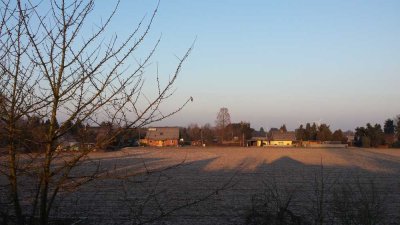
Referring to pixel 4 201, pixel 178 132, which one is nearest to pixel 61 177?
pixel 4 201

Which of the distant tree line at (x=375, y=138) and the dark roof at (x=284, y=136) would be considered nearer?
the distant tree line at (x=375, y=138)

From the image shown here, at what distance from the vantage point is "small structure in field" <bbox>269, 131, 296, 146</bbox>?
138 m

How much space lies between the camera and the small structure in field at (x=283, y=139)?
13798 cm

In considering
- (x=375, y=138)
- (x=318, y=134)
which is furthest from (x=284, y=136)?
(x=375, y=138)

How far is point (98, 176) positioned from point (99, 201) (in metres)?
15.3

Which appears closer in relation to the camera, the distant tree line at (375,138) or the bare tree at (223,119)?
the distant tree line at (375,138)

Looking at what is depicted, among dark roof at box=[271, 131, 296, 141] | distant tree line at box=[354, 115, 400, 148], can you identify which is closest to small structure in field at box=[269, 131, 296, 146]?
dark roof at box=[271, 131, 296, 141]

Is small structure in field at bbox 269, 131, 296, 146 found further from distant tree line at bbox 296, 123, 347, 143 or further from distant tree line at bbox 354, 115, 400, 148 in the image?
distant tree line at bbox 354, 115, 400, 148

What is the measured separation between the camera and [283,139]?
140125 mm

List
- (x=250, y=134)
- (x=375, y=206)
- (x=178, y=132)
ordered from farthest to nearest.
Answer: (x=250, y=134), (x=178, y=132), (x=375, y=206)

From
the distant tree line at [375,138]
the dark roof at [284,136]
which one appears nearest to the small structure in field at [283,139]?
the dark roof at [284,136]

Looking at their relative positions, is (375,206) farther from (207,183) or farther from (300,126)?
(300,126)

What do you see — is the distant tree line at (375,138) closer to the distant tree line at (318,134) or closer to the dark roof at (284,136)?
the distant tree line at (318,134)

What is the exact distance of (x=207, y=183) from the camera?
26.1 m
